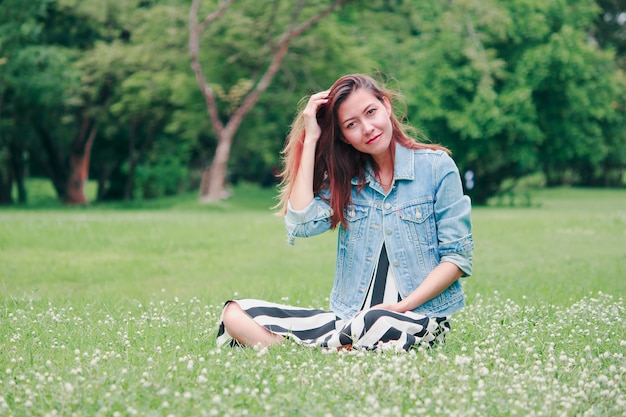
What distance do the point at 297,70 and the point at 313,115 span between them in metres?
24.0

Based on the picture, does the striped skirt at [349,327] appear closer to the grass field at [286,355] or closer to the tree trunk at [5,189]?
the grass field at [286,355]

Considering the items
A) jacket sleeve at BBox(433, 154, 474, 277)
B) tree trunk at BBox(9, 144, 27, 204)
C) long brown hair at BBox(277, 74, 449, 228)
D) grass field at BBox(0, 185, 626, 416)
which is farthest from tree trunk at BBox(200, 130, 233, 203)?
jacket sleeve at BBox(433, 154, 474, 277)

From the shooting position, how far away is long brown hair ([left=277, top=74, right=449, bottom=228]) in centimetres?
Answer: 509

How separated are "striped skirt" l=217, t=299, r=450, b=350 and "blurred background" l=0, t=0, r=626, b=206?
19231 mm

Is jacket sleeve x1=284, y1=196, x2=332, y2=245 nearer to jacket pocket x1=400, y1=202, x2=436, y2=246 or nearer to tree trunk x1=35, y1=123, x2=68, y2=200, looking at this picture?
jacket pocket x1=400, y1=202, x2=436, y2=246

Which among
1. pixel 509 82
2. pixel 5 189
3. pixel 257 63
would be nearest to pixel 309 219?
pixel 257 63

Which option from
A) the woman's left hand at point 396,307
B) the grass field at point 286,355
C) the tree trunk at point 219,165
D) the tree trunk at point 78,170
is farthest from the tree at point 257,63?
the woman's left hand at point 396,307

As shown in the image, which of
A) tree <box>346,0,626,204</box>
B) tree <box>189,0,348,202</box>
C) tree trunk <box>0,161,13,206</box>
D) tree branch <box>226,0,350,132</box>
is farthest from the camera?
tree trunk <box>0,161,13,206</box>

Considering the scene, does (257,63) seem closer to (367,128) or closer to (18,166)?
(18,166)

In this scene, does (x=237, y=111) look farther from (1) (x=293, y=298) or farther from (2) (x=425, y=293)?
(2) (x=425, y=293)

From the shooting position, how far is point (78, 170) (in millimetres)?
32812

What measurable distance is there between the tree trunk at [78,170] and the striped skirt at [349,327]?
93.5 ft

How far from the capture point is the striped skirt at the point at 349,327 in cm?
472

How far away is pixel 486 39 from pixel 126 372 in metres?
25.1
